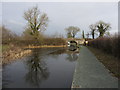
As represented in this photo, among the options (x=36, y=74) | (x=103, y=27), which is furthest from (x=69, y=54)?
(x=103, y=27)

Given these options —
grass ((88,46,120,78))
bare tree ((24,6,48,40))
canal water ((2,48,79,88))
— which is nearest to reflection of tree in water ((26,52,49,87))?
canal water ((2,48,79,88))

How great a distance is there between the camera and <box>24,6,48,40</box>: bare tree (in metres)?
29.1

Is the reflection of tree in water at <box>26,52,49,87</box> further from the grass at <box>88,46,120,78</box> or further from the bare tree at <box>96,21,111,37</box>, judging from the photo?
the bare tree at <box>96,21,111,37</box>

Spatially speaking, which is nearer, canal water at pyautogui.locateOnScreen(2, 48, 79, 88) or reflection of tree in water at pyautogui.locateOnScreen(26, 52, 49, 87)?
canal water at pyautogui.locateOnScreen(2, 48, 79, 88)

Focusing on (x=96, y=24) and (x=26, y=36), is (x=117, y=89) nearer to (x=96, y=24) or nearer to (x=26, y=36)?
(x=26, y=36)

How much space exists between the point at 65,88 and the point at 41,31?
28217 millimetres

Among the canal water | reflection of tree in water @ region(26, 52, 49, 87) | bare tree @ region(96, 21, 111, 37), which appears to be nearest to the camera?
the canal water

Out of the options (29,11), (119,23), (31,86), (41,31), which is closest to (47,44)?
(41,31)

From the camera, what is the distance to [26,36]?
3116 centimetres

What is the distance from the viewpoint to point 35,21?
97.6 ft

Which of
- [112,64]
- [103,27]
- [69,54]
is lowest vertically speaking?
[69,54]

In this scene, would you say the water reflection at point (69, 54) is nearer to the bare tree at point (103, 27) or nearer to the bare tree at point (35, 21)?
the bare tree at point (35, 21)

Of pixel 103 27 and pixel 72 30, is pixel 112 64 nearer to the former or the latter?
pixel 103 27

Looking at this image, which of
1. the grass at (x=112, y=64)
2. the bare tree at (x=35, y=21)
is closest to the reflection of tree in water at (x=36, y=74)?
Answer: the grass at (x=112, y=64)
